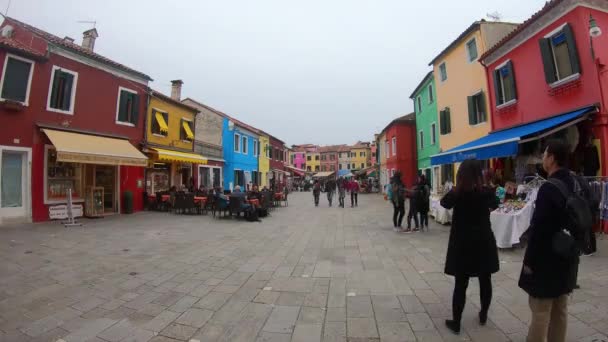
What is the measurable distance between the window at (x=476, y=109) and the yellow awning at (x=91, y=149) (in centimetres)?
1366

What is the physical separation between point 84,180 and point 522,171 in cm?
1503

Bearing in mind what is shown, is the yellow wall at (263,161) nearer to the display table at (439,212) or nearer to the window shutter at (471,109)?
the window shutter at (471,109)

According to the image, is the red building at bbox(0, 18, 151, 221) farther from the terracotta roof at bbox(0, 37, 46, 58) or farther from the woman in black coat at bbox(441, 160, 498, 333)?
the woman in black coat at bbox(441, 160, 498, 333)

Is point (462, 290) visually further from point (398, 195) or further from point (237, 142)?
point (237, 142)

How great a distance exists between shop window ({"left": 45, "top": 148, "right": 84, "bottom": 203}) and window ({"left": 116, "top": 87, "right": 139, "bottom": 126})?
278cm

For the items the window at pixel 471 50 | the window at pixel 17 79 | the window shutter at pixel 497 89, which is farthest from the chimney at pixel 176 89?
the window shutter at pixel 497 89

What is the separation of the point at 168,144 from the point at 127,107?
3.04 m

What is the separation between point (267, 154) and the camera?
103 ft

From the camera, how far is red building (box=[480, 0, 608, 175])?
275 inches

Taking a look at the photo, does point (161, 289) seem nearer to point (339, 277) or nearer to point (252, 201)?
point (339, 277)

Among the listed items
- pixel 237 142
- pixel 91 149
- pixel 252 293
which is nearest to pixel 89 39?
pixel 91 149

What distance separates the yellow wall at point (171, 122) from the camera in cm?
1495

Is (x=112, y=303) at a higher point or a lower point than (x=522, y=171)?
lower

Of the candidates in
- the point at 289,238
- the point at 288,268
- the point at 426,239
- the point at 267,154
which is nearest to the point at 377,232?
the point at 426,239
